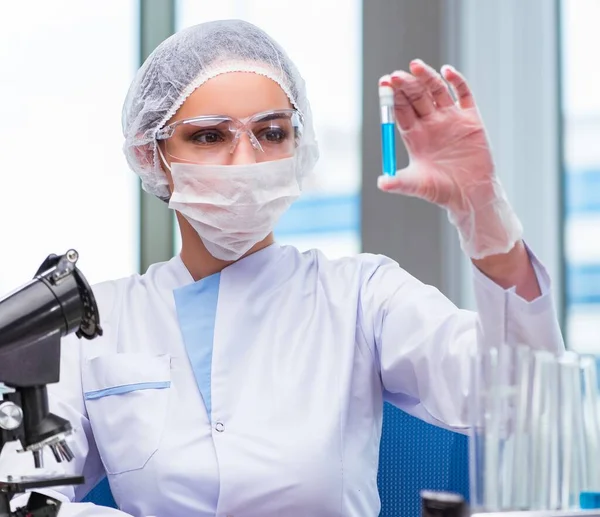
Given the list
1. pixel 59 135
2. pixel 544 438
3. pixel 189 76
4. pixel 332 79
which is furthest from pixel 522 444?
pixel 59 135

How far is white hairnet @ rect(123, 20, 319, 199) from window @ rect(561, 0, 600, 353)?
1527mm

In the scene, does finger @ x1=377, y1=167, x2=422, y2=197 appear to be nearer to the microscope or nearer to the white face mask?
the microscope

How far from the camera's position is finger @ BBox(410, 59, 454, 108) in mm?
1109

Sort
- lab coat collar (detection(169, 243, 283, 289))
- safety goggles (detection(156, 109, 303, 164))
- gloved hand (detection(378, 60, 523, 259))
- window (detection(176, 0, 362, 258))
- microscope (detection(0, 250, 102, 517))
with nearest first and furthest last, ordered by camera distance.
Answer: microscope (detection(0, 250, 102, 517)), gloved hand (detection(378, 60, 523, 259)), safety goggles (detection(156, 109, 303, 164)), lab coat collar (detection(169, 243, 283, 289)), window (detection(176, 0, 362, 258))

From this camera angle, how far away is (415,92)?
1138mm

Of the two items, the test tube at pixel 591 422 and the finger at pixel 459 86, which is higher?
the finger at pixel 459 86

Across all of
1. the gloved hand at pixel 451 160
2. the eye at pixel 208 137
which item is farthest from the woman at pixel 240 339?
the gloved hand at pixel 451 160

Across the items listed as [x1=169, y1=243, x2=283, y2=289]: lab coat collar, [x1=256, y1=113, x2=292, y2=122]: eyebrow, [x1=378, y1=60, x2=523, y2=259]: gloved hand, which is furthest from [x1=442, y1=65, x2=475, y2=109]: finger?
[x1=169, y1=243, x2=283, y2=289]: lab coat collar

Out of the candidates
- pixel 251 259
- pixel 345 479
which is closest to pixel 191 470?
pixel 345 479

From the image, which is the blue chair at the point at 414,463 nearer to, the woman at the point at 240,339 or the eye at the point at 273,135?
the woman at the point at 240,339

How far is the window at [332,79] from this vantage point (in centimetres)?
318

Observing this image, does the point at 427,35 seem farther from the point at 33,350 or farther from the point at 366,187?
the point at 33,350

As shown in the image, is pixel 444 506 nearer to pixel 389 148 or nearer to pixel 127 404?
pixel 389 148

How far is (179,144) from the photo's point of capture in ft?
5.39
